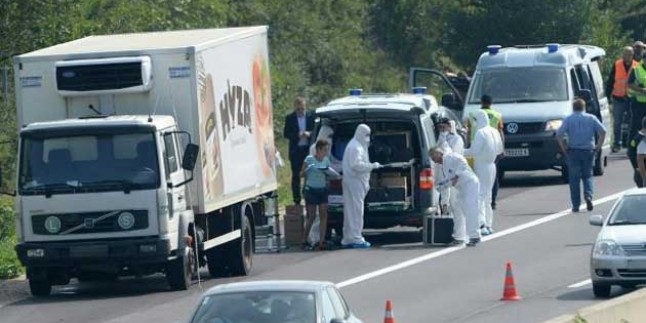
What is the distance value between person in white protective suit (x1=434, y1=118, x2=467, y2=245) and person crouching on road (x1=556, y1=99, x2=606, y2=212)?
233cm

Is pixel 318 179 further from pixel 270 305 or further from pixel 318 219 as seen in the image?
pixel 270 305

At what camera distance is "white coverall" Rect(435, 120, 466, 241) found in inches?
993

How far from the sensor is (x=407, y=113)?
25172mm

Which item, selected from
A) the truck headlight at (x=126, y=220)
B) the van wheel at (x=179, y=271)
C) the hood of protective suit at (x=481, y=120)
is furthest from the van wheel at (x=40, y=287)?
the hood of protective suit at (x=481, y=120)

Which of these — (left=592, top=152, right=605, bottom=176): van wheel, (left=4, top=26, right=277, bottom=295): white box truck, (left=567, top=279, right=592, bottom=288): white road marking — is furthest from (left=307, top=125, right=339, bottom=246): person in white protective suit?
(left=592, top=152, right=605, bottom=176): van wheel

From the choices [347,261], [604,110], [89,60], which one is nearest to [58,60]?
[89,60]

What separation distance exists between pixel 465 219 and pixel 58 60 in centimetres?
679

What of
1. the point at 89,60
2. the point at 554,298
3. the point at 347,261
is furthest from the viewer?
the point at 347,261

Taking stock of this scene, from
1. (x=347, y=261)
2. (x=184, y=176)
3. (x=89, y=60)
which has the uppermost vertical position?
(x=89, y=60)

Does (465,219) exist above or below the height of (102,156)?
→ below

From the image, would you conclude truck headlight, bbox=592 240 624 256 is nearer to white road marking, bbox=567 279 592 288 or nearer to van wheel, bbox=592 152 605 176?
white road marking, bbox=567 279 592 288

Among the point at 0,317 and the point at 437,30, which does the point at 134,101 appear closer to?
the point at 0,317

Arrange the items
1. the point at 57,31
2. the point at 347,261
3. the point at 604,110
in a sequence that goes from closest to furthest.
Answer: the point at 347,261 → the point at 57,31 → the point at 604,110

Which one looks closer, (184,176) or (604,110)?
(184,176)
